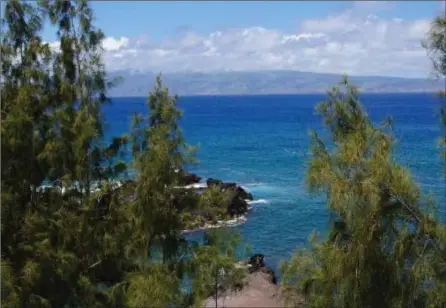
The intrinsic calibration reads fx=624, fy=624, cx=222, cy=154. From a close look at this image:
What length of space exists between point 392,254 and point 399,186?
1190 mm

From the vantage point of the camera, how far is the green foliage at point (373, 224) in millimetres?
10148

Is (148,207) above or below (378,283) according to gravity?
above

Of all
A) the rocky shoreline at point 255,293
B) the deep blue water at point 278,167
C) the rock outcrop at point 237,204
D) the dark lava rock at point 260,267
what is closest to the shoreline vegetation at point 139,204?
the deep blue water at point 278,167

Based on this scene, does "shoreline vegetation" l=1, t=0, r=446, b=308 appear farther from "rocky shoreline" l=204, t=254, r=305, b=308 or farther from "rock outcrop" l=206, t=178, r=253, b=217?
"rock outcrop" l=206, t=178, r=253, b=217

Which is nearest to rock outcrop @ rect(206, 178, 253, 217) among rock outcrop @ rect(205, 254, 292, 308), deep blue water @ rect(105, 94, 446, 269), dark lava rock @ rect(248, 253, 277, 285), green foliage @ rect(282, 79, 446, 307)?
deep blue water @ rect(105, 94, 446, 269)

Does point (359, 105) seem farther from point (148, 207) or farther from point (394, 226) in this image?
point (148, 207)

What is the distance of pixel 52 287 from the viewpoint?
1311 centimetres

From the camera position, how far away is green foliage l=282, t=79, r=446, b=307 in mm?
10148

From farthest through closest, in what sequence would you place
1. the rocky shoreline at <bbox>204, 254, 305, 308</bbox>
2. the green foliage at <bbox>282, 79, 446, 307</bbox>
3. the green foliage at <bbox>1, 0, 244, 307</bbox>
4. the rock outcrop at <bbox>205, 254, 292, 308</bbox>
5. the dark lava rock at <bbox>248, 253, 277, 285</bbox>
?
the dark lava rock at <bbox>248, 253, 277, 285</bbox> → the rock outcrop at <bbox>205, 254, 292, 308</bbox> → the rocky shoreline at <bbox>204, 254, 305, 308</bbox> → the green foliage at <bbox>1, 0, 244, 307</bbox> → the green foliage at <bbox>282, 79, 446, 307</bbox>

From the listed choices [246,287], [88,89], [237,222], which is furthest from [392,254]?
[237,222]

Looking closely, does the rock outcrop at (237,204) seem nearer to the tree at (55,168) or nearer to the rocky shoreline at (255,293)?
the rocky shoreline at (255,293)

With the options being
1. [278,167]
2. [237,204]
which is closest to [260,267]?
[237,204]

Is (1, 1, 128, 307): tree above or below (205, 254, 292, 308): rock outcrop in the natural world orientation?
above

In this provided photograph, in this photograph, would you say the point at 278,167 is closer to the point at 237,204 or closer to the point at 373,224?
the point at 237,204
